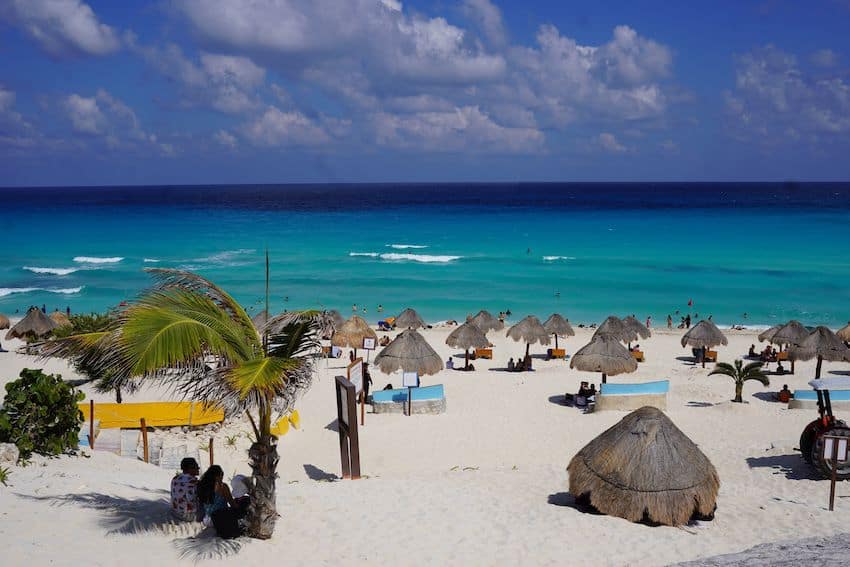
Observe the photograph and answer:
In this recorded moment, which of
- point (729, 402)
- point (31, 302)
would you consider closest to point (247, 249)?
point (31, 302)

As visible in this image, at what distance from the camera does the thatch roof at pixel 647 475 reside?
803 centimetres

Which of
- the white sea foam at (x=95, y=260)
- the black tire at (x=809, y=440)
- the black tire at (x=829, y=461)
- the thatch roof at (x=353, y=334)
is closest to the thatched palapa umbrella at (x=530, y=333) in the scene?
the thatch roof at (x=353, y=334)

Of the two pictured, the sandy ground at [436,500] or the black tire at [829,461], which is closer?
the sandy ground at [436,500]

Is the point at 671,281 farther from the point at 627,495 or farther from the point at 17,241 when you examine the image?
the point at 17,241

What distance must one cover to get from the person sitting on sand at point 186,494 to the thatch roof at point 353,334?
11.8 m

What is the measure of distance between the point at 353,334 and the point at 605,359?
693 cm

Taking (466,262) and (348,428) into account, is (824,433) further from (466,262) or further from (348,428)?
(466,262)

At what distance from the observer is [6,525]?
6461mm

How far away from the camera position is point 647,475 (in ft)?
27.0

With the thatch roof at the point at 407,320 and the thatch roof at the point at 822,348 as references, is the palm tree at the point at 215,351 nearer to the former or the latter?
the thatch roof at the point at 822,348

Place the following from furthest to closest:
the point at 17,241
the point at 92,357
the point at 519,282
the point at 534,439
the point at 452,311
→ 1. the point at 17,241
2. the point at 519,282
3. the point at 452,311
4. the point at 534,439
5. the point at 92,357

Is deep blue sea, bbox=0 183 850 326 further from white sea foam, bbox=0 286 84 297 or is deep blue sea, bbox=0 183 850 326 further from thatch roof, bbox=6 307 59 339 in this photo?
thatch roof, bbox=6 307 59 339

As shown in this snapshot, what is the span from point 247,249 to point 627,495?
53.6m

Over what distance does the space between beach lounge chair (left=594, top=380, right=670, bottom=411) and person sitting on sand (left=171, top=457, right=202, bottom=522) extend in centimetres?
971
